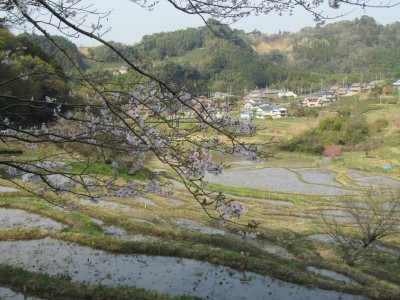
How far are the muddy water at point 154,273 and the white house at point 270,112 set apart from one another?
58634 mm

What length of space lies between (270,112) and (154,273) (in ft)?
205

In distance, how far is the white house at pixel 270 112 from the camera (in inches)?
2704

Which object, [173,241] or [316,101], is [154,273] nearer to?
[173,241]

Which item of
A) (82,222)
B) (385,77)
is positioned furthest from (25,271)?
(385,77)

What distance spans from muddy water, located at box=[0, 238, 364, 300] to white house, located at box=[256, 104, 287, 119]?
192ft

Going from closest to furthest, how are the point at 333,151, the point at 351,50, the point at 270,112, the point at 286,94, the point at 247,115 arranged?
the point at 247,115 → the point at 333,151 → the point at 270,112 → the point at 286,94 → the point at 351,50

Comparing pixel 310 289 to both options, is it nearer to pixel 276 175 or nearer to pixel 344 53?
pixel 276 175

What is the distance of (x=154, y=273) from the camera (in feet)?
31.1

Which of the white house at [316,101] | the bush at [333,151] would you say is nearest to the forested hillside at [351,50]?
the white house at [316,101]

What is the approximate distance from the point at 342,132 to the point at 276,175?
17.8 m

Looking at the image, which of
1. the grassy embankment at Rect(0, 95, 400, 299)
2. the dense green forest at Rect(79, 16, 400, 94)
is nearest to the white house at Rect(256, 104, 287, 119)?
the dense green forest at Rect(79, 16, 400, 94)

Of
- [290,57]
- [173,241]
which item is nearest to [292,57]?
[290,57]

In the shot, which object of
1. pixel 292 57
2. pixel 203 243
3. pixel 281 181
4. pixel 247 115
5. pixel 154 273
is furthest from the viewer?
pixel 292 57

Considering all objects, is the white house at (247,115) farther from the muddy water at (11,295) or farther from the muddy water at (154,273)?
the muddy water at (11,295)
